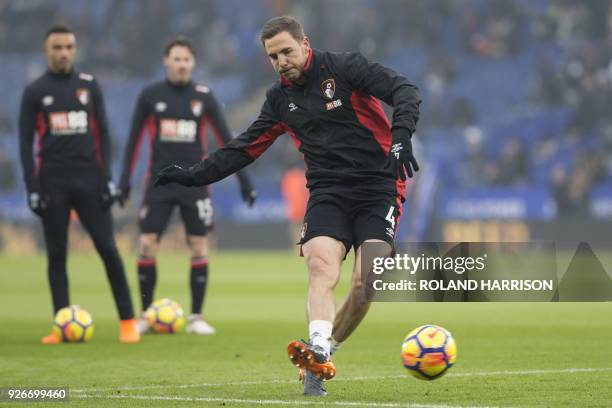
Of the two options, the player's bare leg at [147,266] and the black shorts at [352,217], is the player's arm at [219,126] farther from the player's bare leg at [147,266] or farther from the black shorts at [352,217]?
the black shorts at [352,217]

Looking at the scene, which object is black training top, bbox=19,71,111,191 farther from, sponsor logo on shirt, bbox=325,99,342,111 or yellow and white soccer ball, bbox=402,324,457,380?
yellow and white soccer ball, bbox=402,324,457,380

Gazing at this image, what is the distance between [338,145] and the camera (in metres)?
6.21

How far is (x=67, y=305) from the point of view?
9.70m

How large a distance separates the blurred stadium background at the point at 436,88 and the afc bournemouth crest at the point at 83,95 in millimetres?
15287

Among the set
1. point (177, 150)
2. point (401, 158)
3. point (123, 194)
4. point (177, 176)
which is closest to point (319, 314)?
point (401, 158)

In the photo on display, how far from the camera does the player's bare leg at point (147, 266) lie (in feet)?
34.4

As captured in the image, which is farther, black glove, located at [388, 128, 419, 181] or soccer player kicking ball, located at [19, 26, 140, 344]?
soccer player kicking ball, located at [19, 26, 140, 344]

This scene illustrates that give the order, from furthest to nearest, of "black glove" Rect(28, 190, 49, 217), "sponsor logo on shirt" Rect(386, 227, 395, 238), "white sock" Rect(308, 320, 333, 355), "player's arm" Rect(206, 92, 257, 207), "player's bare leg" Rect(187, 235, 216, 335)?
"player's arm" Rect(206, 92, 257, 207) → "player's bare leg" Rect(187, 235, 216, 335) → "black glove" Rect(28, 190, 49, 217) → "sponsor logo on shirt" Rect(386, 227, 395, 238) → "white sock" Rect(308, 320, 333, 355)

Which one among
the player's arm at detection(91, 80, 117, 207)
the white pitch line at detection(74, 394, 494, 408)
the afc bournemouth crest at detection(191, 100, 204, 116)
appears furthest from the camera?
the afc bournemouth crest at detection(191, 100, 204, 116)

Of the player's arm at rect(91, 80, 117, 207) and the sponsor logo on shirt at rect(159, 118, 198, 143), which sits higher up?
the sponsor logo on shirt at rect(159, 118, 198, 143)

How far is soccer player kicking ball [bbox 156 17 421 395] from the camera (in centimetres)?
603

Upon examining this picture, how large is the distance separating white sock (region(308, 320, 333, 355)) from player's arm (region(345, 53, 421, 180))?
2.60ft

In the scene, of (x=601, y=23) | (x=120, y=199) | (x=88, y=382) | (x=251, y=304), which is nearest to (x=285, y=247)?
(x=601, y=23)

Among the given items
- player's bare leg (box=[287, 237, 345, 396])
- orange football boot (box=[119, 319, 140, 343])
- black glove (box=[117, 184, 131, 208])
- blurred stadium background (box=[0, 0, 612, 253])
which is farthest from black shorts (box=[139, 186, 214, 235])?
blurred stadium background (box=[0, 0, 612, 253])
